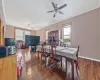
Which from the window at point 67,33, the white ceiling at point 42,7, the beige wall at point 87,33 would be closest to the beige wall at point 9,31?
the white ceiling at point 42,7

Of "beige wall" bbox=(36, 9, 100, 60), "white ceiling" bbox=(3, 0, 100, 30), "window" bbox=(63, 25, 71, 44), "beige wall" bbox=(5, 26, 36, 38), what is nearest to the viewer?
"white ceiling" bbox=(3, 0, 100, 30)

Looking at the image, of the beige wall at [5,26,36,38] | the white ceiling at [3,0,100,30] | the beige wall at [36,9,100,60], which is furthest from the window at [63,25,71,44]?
the beige wall at [5,26,36,38]

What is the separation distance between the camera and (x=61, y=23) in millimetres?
5125

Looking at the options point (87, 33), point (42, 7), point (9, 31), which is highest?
point (42, 7)

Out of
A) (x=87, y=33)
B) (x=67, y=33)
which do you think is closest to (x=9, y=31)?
(x=67, y=33)

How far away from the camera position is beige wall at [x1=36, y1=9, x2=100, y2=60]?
3.19 meters

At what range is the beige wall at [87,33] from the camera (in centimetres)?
319

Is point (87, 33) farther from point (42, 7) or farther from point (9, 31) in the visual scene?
point (9, 31)

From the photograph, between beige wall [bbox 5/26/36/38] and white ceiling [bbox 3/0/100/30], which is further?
beige wall [bbox 5/26/36/38]

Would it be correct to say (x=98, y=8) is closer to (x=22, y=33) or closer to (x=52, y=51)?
(x=52, y=51)

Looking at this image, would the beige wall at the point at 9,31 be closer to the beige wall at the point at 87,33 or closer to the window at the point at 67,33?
the window at the point at 67,33

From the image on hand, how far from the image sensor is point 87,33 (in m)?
3.56

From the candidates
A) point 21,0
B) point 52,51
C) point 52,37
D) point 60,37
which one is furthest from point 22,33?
point 52,51

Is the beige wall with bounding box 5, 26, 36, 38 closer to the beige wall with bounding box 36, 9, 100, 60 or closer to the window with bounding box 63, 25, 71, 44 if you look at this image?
the window with bounding box 63, 25, 71, 44
